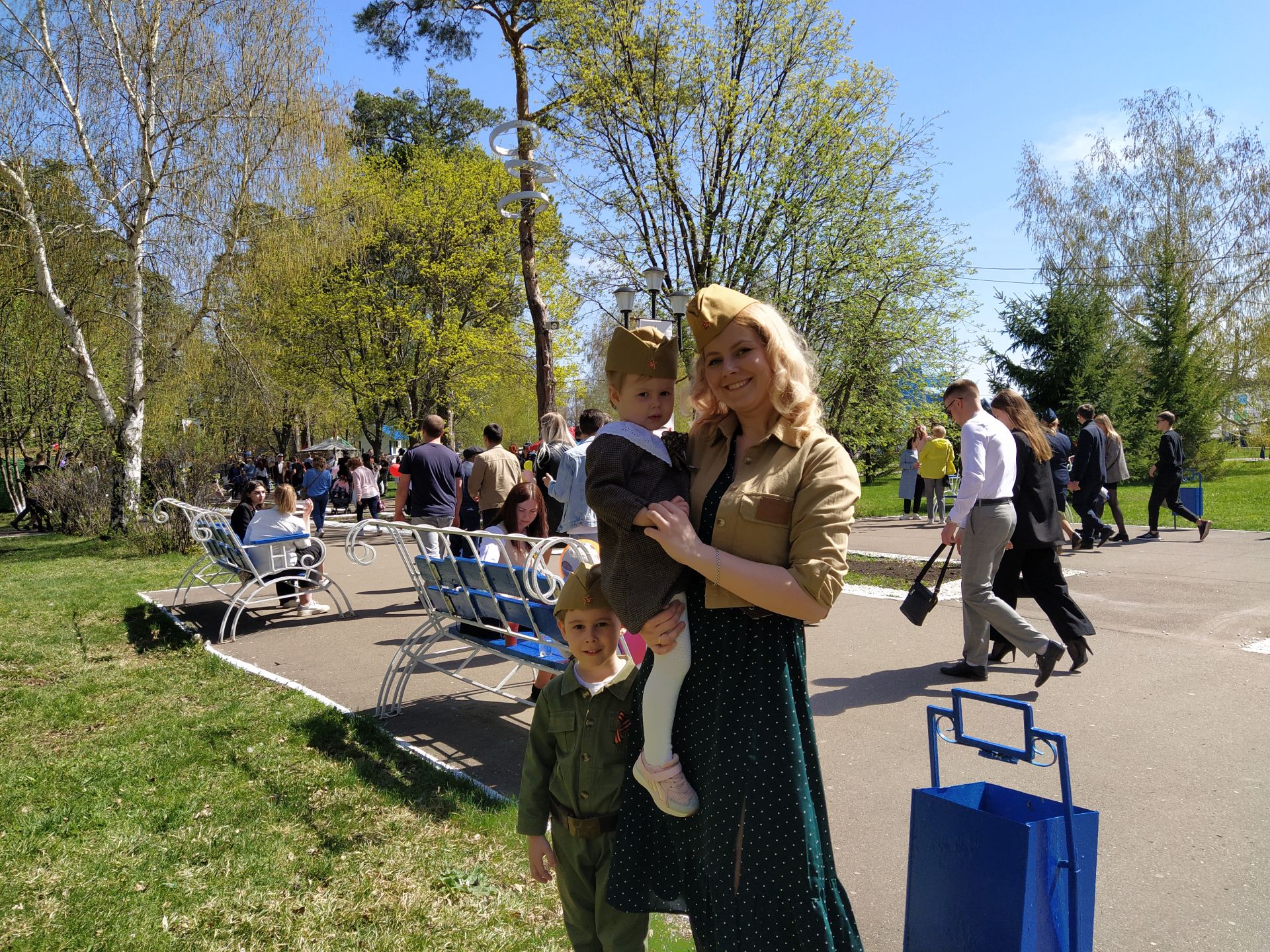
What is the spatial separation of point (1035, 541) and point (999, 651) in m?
0.93

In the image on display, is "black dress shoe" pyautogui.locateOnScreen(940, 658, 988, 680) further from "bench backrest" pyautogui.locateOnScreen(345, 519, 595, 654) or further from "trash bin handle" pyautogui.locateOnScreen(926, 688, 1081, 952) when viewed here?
"trash bin handle" pyautogui.locateOnScreen(926, 688, 1081, 952)

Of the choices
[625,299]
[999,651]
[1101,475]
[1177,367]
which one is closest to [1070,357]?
[1177,367]

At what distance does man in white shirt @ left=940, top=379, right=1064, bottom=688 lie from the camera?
5773 mm

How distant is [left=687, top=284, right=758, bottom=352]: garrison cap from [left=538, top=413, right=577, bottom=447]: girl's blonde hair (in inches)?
245

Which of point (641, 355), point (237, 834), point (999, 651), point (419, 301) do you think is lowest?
point (237, 834)

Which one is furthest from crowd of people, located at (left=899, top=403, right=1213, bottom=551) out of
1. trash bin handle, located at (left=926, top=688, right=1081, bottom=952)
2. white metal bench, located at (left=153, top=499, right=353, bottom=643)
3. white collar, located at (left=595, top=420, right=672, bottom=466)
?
white collar, located at (left=595, top=420, right=672, bottom=466)

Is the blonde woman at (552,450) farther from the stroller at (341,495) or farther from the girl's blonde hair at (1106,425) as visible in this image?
the stroller at (341,495)

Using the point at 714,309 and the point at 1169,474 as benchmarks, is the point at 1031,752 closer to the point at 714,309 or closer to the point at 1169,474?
the point at 714,309

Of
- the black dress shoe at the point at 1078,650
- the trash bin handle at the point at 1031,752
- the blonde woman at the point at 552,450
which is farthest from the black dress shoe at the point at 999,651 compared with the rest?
the trash bin handle at the point at 1031,752

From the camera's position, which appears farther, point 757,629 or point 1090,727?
point 1090,727

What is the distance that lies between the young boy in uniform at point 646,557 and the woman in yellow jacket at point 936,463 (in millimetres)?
15647

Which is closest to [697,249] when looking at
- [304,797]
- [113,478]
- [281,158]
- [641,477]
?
[281,158]

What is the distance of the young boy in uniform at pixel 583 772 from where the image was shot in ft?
7.78

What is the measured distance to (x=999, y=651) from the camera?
6.63 metres
